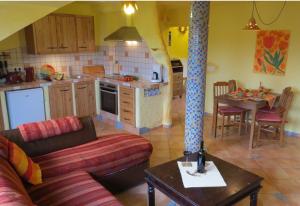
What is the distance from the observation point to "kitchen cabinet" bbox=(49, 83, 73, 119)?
4.84 meters

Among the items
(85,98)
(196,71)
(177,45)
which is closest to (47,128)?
(196,71)

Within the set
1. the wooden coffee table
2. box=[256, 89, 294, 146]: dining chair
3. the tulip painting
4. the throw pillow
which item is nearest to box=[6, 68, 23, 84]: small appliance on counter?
the throw pillow

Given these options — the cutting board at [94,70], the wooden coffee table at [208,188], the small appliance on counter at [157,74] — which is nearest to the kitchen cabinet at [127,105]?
the small appliance on counter at [157,74]

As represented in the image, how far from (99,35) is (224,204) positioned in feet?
15.9

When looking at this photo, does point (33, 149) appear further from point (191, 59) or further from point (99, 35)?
point (99, 35)

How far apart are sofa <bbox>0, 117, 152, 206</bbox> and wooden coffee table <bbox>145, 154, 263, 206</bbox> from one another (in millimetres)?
414

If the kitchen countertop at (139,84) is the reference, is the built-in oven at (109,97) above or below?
below

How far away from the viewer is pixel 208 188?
205 centimetres

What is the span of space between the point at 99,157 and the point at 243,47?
3.79 m

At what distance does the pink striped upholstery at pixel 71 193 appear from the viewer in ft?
6.42

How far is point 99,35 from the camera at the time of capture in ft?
19.2

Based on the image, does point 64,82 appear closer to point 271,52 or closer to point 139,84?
point 139,84

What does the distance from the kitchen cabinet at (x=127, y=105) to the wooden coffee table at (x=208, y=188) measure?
234 centimetres

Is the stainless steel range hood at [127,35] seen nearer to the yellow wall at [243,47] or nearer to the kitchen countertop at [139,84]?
the kitchen countertop at [139,84]
